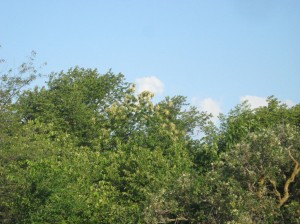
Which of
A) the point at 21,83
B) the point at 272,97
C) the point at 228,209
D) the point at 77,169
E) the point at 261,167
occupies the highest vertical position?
the point at 272,97

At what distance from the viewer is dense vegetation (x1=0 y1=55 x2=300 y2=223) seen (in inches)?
862

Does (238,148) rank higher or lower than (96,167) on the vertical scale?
lower

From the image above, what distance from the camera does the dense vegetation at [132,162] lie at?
71.9ft

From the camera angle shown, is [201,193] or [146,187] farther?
[146,187]

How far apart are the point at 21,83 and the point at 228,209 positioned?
63.5 feet

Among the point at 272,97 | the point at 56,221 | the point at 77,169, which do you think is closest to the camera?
the point at 56,221

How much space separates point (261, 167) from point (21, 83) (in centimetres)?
1939

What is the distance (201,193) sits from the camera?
73.8 feet


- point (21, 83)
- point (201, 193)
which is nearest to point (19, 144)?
point (21, 83)

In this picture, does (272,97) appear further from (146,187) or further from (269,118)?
(146,187)

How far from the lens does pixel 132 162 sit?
34188 mm

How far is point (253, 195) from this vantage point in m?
21.4

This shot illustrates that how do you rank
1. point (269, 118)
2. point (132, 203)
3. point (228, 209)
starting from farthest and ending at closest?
point (269, 118), point (132, 203), point (228, 209)

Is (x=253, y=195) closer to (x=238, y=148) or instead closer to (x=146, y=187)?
(x=238, y=148)
